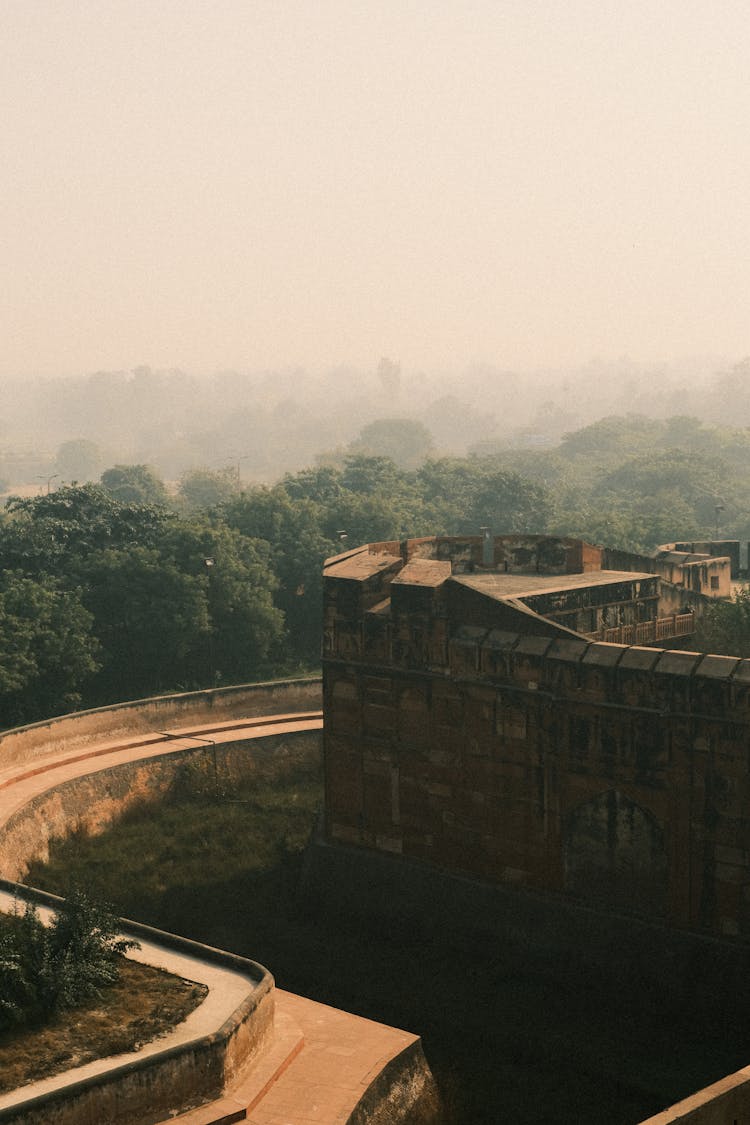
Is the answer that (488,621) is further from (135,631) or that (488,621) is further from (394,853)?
(135,631)

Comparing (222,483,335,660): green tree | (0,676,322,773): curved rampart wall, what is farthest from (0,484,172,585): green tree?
(0,676,322,773): curved rampart wall

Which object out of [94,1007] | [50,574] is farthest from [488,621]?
[50,574]

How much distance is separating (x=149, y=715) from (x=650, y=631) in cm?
1807

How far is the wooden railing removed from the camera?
32750 mm

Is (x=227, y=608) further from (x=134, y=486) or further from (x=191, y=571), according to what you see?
(x=134, y=486)

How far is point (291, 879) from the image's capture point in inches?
1347

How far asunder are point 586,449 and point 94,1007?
139 meters

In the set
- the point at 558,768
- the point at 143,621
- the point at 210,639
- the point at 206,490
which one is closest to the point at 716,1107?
the point at 558,768

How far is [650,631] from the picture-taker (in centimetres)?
3394

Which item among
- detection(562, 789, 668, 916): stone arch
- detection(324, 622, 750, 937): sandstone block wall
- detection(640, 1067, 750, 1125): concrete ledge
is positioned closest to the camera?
detection(640, 1067, 750, 1125): concrete ledge

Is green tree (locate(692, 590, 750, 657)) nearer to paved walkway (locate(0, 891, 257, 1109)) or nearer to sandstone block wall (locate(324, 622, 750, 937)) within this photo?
sandstone block wall (locate(324, 622, 750, 937))

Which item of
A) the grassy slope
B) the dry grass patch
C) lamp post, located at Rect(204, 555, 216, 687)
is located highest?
lamp post, located at Rect(204, 555, 216, 687)

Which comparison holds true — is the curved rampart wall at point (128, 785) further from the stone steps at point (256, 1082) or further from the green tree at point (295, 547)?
the green tree at point (295, 547)

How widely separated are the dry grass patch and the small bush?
0.23 meters
